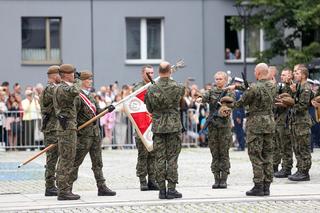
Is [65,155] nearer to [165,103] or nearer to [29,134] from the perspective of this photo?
[165,103]

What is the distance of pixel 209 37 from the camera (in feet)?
113

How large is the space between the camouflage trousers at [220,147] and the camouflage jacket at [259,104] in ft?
3.03

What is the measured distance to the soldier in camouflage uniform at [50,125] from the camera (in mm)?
14711

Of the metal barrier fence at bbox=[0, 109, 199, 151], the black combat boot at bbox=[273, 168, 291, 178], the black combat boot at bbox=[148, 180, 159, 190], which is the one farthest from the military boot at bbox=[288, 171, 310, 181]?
the metal barrier fence at bbox=[0, 109, 199, 151]

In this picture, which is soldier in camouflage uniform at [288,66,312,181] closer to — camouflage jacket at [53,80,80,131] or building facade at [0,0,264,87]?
camouflage jacket at [53,80,80,131]

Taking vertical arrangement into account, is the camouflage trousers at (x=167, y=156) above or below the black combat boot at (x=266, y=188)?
above

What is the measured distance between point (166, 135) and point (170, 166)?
1.58 ft

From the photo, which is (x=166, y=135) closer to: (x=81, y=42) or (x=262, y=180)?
(x=262, y=180)

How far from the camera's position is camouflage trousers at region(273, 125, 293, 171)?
57.2 feet

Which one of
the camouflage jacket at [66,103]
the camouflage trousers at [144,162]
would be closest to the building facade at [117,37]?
the camouflage trousers at [144,162]

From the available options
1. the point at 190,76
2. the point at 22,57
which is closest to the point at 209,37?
the point at 190,76

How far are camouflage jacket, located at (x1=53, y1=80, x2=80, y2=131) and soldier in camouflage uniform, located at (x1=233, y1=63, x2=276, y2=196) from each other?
8.47 ft

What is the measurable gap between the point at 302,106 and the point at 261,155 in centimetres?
255

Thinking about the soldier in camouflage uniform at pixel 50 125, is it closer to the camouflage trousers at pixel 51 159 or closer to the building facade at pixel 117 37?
the camouflage trousers at pixel 51 159
